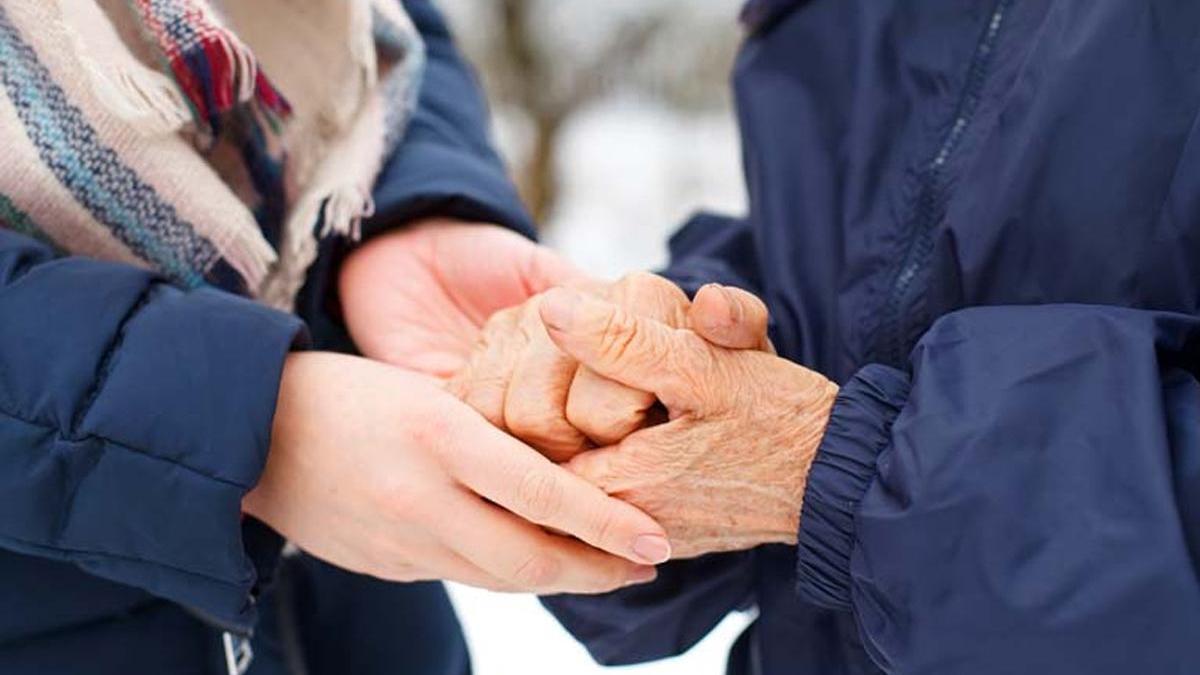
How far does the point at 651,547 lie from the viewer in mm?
976

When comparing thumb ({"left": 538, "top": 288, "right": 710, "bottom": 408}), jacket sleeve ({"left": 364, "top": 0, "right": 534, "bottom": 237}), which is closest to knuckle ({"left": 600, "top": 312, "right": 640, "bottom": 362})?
thumb ({"left": 538, "top": 288, "right": 710, "bottom": 408})

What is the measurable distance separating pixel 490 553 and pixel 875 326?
1.16ft

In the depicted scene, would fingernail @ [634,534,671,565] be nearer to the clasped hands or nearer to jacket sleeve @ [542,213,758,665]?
the clasped hands

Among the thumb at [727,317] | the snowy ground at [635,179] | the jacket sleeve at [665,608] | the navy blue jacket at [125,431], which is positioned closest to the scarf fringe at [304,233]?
the navy blue jacket at [125,431]

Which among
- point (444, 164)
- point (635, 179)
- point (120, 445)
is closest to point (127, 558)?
point (120, 445)

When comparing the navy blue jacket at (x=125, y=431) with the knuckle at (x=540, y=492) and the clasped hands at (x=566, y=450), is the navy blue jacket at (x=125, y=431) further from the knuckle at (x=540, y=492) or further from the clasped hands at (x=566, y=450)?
the knuckle at (x=540, y=492)

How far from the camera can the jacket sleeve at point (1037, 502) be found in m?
0.76

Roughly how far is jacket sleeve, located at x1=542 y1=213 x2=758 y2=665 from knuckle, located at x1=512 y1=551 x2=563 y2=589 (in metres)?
0.16

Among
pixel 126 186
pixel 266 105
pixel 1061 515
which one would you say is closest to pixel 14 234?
pixel 126 186

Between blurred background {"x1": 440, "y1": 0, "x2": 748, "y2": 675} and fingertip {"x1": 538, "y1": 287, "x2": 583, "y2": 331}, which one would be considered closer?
fingertip {"x1": 538, "y1": 287, "x2": 583, "y2": 331}

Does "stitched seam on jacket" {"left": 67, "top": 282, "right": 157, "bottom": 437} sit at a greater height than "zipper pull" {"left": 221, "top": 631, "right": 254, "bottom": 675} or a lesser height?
greater

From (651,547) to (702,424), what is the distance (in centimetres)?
10

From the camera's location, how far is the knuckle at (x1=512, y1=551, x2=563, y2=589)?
3.27ft

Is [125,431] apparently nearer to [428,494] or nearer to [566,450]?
[428,494]
